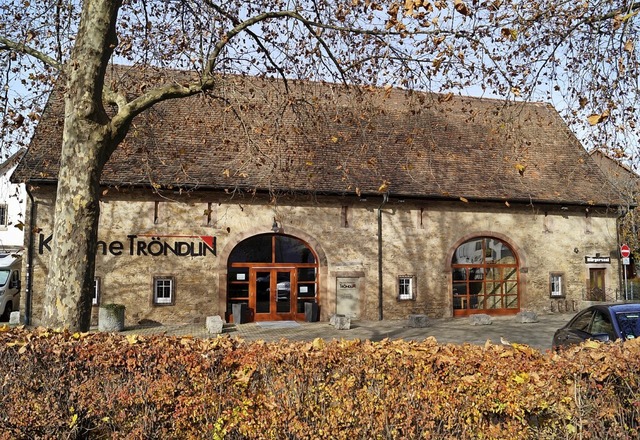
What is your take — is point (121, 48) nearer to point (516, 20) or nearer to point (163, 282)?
point (516, 20)

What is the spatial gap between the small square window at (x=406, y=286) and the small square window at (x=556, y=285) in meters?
5.83

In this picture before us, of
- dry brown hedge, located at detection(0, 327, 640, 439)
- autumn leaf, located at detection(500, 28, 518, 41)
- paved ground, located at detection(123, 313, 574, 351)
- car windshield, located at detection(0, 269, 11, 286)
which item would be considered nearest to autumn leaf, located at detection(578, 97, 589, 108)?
autumn leaf, located at detection(500, 28, 518, 41)

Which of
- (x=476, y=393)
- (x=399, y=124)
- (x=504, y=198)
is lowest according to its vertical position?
(x=476, y=393)

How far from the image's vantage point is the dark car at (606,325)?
7.93m

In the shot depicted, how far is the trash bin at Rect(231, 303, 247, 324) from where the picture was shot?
58.4ft

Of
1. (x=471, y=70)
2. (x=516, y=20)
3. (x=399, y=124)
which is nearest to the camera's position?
(x=516, y=20)

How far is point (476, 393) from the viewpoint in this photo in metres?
4.13

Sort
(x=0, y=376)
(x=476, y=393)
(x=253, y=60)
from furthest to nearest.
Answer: (x=253, y=60)
(x=0, y=376)
(x=476, y=393)

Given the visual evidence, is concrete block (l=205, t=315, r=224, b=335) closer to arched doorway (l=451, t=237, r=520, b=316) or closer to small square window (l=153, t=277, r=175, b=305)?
small square window (l=153, t=277, r=175, b=305)

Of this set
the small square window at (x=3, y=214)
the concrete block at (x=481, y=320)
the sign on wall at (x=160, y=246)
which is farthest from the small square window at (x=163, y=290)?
the small square window at (x=3, y=214)

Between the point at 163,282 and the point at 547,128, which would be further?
the point at 547,128

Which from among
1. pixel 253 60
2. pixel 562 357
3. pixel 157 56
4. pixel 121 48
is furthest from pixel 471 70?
pixel 121 48

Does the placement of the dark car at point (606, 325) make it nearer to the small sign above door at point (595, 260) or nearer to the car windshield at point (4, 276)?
the small sign above door at point (595, 260)

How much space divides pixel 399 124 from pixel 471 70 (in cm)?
1367
